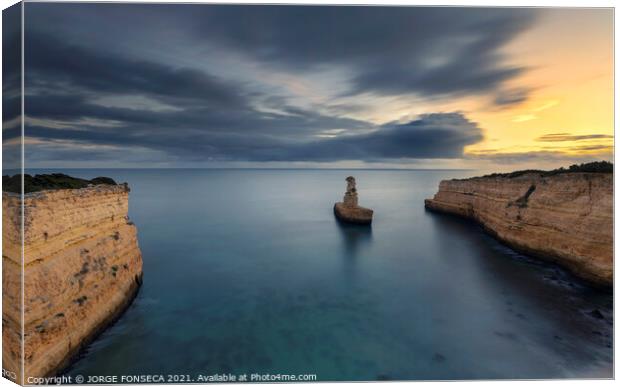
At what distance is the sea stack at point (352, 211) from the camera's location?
1029 inches

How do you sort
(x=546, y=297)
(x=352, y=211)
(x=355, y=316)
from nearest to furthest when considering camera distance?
(x=355, y=316), (x=546, y=297), (x=352, y=211)

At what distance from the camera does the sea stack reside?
2614 centimetres

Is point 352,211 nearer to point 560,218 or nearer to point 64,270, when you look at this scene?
point 560,218

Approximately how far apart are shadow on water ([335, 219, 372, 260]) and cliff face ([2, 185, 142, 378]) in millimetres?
11532

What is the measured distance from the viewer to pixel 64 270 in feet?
24.0

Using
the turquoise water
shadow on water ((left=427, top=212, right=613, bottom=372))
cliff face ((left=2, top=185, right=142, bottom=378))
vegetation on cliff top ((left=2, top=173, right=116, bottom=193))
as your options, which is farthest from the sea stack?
vegetation on cliff top ((left=2, top=173, right=116, bottom=193))

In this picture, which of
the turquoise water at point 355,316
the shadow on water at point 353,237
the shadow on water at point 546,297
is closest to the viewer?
the turquoise water at point 355,316

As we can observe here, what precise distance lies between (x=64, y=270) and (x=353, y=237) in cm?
1779

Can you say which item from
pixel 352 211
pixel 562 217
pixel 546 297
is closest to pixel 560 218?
pixel 562 217

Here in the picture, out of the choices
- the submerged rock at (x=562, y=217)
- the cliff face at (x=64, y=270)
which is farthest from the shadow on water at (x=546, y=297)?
the cliff face at (x=64, y=270)

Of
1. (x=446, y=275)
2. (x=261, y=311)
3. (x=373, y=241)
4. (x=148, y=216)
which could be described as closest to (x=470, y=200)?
(x=373, y=241)

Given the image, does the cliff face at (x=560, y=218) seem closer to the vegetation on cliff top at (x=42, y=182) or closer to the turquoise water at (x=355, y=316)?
the turquoise water at (x=355, y=316)

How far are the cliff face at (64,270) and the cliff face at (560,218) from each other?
701 inches

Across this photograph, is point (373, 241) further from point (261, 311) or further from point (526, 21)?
point (526, 21)
